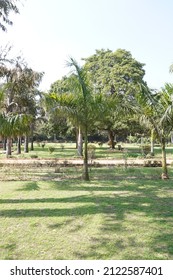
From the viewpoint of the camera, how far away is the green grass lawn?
442 cm

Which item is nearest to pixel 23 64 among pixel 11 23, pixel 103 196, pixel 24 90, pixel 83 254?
pixel 24 90

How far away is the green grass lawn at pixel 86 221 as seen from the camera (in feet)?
14.5

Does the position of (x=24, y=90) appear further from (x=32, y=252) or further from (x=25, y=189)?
(x=32, y=252)

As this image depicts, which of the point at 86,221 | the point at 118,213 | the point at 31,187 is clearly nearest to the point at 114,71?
the point at 31,187

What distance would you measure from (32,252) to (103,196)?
4.19 meters

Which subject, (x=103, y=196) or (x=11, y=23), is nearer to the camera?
(x=103, y=196)

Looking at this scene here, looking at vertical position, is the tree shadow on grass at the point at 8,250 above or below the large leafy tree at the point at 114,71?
below

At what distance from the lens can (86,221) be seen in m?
5.93

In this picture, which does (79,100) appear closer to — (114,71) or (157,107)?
(157,107)

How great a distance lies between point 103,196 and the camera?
328 inches

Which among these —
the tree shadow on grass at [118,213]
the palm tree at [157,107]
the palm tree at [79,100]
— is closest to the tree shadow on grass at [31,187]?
the tree shadow on grass at [118,213]

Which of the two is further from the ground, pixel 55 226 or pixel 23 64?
pixel 23 64

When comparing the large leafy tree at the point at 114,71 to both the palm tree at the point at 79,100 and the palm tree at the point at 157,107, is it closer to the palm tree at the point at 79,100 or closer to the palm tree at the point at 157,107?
the palm tree at the point at 157,107

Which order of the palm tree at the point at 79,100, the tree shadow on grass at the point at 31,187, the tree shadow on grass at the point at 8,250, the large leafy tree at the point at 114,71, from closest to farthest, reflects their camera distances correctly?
the tree shadow on grass at the point at 8,250 → the tree shadow on grass at the point at 31,187 → the palm tree at the point at 79,100 → the large leafy tree at the point at 114,71
